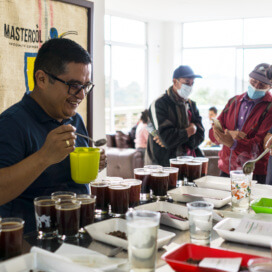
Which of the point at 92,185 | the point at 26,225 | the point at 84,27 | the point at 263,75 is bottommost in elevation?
the point at 26,225

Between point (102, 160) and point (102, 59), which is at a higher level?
point (102, 59)

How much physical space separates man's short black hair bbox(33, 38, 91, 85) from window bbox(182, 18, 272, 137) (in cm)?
955

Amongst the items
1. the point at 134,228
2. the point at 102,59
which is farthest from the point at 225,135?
the point at 134,228

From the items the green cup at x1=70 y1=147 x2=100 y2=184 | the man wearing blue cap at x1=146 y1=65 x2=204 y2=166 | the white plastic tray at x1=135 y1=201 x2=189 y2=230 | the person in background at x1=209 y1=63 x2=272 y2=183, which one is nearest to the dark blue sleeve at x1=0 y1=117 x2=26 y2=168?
the green cup at x1=70 y1=147 x2=100 y2=184

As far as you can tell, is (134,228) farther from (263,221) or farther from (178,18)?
(178,18)

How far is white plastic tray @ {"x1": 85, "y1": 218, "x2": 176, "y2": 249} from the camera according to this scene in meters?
1.50

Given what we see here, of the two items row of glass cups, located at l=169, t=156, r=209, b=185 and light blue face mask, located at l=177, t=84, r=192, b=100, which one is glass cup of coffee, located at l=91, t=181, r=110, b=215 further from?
light blue face mask, located at l=177, t=84, r=192, b=100

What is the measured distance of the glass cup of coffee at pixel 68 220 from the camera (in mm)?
1615

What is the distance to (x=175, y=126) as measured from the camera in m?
3.98

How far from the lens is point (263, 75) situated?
3.85 metres

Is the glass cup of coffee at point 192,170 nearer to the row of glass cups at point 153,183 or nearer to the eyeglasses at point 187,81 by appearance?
the row of glass cups at point 153,183

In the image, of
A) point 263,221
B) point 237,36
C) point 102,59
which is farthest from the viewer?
point 237,36

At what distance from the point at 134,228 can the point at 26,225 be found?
31.6 inches

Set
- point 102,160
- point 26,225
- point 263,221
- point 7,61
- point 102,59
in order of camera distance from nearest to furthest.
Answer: point 263,221 < point 26,225 < point 102,160 < point 7,61 < point 102,59
